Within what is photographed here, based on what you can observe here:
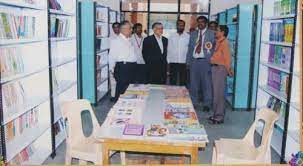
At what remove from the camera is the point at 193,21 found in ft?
36.7

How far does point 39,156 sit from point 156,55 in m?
3.75

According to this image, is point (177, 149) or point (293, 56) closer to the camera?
point (177, 149)

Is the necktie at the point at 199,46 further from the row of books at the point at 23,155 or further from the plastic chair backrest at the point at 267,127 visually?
the row of books at the point at 23,155

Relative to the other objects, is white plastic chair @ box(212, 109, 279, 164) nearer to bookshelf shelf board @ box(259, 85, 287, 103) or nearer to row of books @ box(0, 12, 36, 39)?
bookshelf shelf board @ box(259, 85, 287, 103)

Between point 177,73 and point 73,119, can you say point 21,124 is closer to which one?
point 73,119

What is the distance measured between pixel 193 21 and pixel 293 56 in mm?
7342

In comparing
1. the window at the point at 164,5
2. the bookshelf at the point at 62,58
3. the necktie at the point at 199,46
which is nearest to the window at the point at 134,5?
the window at the point at 164,5

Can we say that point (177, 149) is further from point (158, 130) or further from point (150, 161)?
point (150, 161)

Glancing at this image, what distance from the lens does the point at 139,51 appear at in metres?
7.79

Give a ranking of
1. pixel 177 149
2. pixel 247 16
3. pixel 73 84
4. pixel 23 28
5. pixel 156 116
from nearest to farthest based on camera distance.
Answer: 1. pixel 177 149
2. pixel 156 116
3. pixel 23 28
4. pixel 73 84
5. pixel 247 16

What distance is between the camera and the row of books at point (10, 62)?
3.15m

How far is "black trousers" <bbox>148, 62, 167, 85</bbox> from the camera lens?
24.0 ft

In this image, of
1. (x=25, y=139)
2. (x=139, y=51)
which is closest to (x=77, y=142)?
(x=25, y=139)

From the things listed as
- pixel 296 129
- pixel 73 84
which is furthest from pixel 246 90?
pixel 73 84
